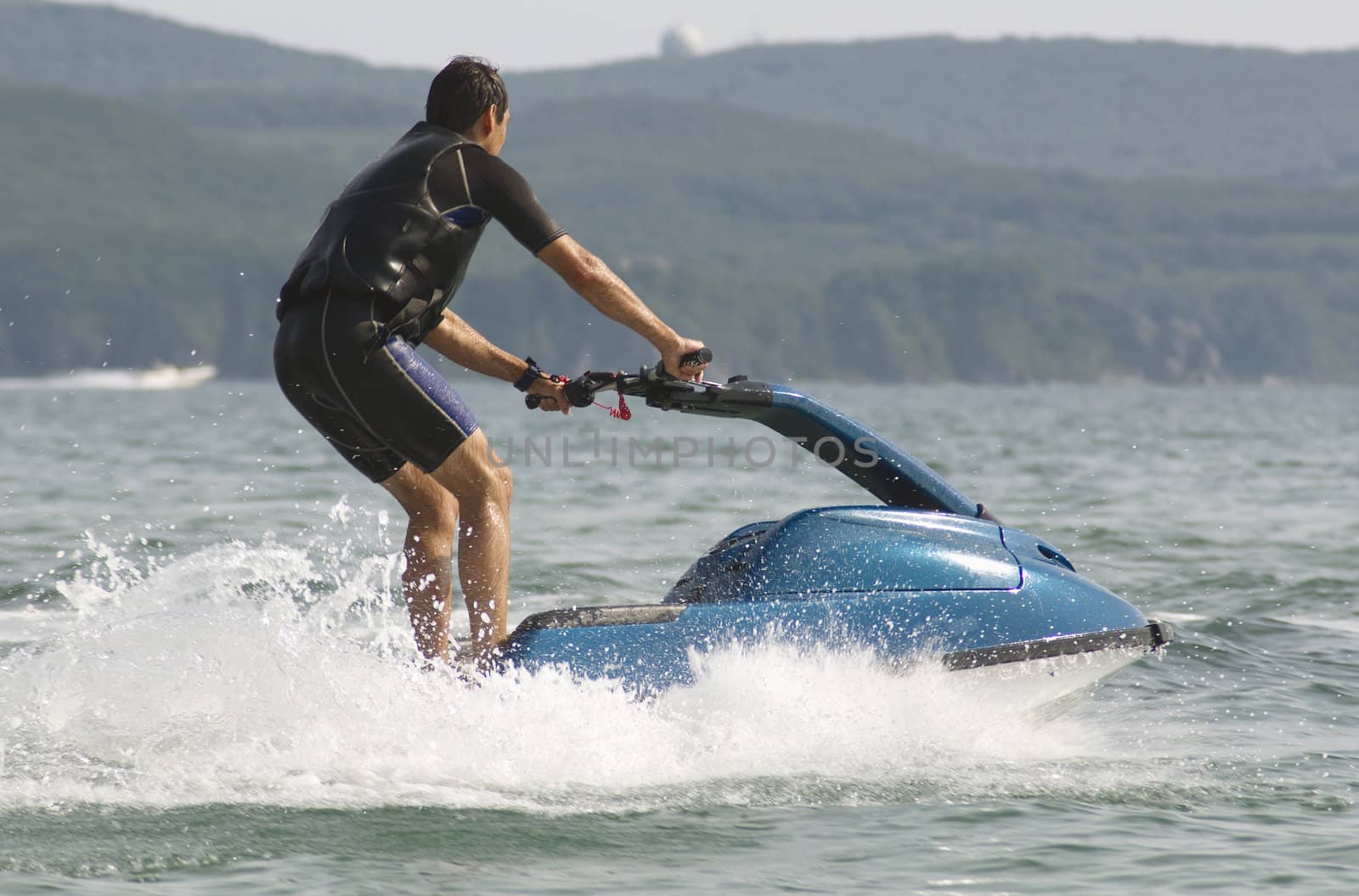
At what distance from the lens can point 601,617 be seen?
475 cm

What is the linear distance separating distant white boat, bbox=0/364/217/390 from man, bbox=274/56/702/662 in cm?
11004

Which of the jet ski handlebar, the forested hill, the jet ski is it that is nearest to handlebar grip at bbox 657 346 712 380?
the jet ski handlebar

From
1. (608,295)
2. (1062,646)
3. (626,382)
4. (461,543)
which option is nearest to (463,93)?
(608,295)

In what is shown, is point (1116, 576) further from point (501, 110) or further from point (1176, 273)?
point (1176, 273)

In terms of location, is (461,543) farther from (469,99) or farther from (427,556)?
(469,99)

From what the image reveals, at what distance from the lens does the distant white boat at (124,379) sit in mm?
Answer: 112312

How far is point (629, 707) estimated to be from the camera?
4.68 meters

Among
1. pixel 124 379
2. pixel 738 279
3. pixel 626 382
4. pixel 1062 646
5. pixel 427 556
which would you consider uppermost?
pixel 738 279

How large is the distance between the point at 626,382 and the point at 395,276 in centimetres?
72

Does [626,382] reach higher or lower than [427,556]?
higher

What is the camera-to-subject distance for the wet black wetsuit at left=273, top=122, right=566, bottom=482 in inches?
174

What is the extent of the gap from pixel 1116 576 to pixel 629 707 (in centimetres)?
533

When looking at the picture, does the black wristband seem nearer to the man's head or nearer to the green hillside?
the man's head

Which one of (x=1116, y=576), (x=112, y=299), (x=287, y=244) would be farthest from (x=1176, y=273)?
(x=1116, y=576)
